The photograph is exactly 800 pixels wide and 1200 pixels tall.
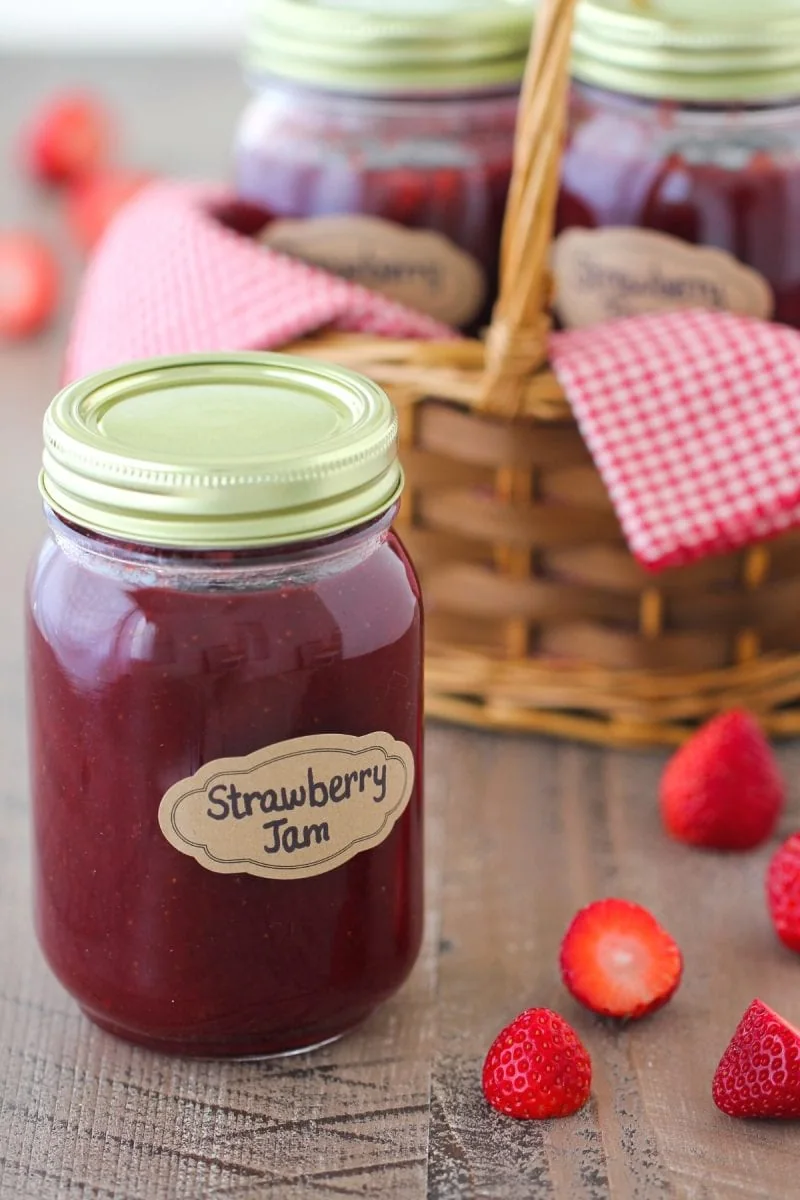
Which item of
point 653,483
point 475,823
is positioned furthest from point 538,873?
point 653,483

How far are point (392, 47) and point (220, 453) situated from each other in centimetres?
47

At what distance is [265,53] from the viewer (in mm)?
A: 1124

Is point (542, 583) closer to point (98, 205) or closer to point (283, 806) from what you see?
point (283, 806)

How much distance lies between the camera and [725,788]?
0.98m

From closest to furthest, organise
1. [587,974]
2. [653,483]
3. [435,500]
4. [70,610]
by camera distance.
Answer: [70,610] → [587,974] → [653,483] → [435,500]

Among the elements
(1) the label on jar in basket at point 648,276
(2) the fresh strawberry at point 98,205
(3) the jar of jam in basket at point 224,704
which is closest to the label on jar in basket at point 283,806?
(3) the jar of jam in basket at point 224,704

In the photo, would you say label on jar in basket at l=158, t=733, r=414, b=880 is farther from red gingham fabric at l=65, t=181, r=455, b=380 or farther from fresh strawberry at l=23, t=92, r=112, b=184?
fresh strawberry at l=23, t=92, r=112, b=184

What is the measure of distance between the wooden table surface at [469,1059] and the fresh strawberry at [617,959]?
0.02m

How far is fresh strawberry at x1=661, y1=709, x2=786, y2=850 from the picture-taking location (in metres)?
0.97

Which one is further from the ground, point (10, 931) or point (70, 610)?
point (70, 610)

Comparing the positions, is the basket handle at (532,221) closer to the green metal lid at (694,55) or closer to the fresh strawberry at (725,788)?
the green metal lid at (694,55)

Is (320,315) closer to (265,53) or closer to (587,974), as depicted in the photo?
(265,53)

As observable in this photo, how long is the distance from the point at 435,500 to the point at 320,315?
0.14m

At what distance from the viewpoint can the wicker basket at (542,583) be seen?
3.28ft
